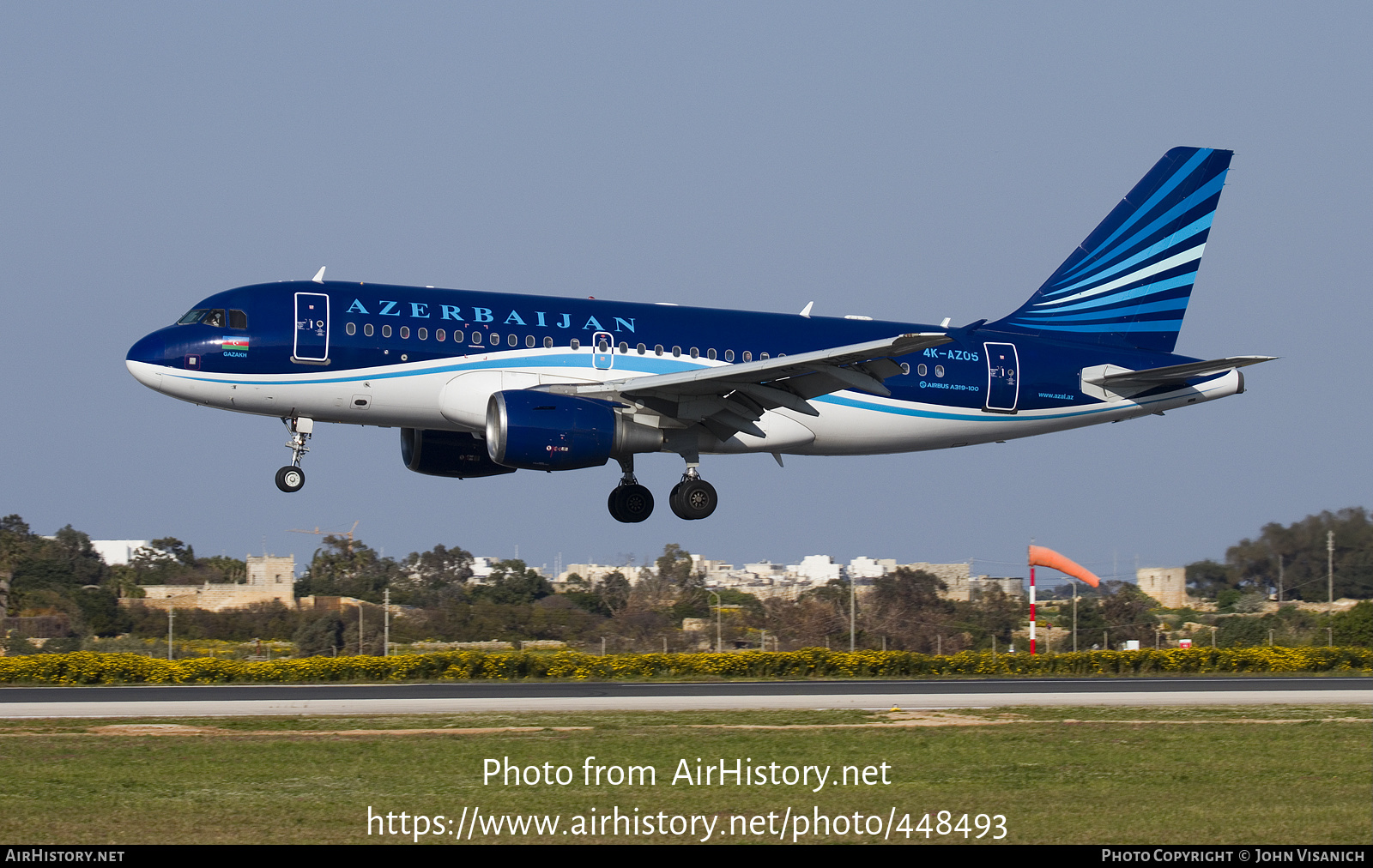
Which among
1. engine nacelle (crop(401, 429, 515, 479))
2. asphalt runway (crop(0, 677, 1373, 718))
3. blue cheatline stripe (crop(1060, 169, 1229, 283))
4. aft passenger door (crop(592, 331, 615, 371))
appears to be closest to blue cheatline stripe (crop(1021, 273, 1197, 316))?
blue cheatline stripe (crop(1060, 169, 1229, 283))

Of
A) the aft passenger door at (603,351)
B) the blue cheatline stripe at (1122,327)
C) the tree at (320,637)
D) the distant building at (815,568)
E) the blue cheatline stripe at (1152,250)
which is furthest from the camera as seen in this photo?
the distant building at (815,568)

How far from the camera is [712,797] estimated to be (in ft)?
53.6

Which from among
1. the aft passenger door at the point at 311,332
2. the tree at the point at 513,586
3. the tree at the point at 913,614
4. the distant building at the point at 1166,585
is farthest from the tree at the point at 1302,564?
the aft passenger door at the point at 311,332

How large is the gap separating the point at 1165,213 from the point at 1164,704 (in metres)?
18.0

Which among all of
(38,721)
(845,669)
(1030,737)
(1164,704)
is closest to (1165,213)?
(845,669)

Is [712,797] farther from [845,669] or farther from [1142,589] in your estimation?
[1142,589]

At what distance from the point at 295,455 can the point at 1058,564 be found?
25944 mm

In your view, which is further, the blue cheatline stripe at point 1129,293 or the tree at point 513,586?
the tree at point 513,586

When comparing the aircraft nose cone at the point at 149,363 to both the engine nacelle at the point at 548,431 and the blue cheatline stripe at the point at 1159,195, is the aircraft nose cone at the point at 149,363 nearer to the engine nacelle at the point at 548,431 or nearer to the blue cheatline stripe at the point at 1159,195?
the engine nacelle at the point at 548,431

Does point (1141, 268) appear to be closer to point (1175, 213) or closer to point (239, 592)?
point (1175, 213)

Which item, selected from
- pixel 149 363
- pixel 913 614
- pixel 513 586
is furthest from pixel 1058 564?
pixel 149 363

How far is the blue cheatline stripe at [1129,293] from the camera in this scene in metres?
38.2

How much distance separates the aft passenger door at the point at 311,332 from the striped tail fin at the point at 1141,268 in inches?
655

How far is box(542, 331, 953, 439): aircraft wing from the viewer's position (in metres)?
29.7
